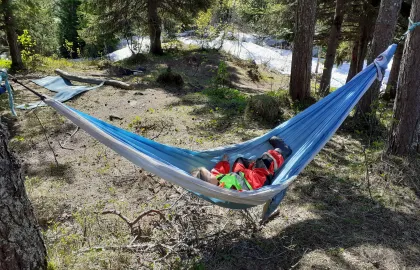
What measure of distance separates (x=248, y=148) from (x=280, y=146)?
25cm

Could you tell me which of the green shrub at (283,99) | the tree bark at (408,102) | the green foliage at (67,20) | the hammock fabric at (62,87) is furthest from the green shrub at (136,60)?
the green foliage at (67,20)

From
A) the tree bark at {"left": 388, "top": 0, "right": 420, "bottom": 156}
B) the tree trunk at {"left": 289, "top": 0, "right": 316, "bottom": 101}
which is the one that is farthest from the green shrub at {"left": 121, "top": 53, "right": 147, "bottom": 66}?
the tree bark at {"left": 388, "top": 0, "right": 420, "bottom": 156}

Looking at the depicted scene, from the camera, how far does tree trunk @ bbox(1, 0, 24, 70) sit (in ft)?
20.1

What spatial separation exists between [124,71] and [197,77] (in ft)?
5.62

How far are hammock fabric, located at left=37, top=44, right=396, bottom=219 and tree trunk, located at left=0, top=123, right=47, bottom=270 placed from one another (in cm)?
Result: 47

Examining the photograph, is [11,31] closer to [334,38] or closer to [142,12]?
[142,12]

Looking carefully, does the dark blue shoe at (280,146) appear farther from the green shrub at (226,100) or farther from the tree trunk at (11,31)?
the tree trunk at (11,31)

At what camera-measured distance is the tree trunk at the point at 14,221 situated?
127 cm

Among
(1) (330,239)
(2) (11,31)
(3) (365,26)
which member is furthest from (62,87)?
(3) (365,26)

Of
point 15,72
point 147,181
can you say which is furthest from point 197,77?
point 147,181

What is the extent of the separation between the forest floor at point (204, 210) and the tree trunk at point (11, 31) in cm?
306

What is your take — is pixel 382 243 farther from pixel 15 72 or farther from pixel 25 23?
pixel 25 23

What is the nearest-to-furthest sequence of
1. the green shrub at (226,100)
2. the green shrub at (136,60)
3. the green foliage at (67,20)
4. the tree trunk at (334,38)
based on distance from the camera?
the green shrub at (226,100), the tree trunk at (334,38), the green shrub at (136,60), the green foliage at (67,20)

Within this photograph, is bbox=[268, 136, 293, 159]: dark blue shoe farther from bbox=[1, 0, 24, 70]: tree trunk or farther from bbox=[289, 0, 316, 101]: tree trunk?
bbox=[1, 0, 24, 70]: tree trunk
